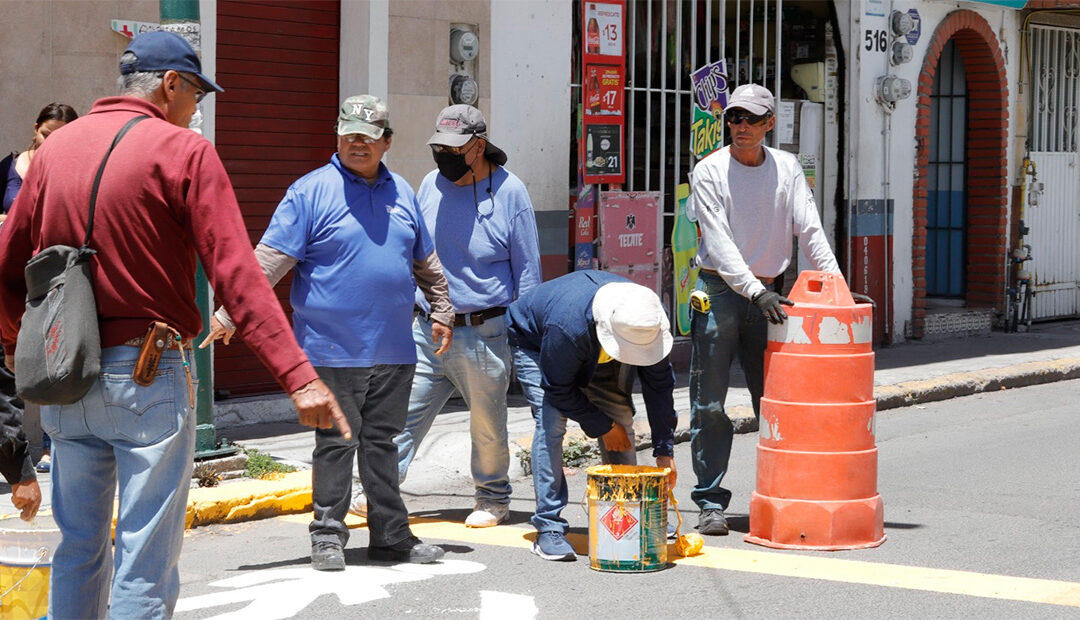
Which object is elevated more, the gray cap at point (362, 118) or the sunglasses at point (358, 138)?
the gray cap at point (362, 118)

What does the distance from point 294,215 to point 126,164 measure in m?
2.26

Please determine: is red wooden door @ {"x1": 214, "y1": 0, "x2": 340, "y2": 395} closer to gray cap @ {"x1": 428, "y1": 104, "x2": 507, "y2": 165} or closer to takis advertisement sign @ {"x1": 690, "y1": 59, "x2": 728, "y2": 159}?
gray cap @ {"x1": 428, "y1": 104, "x2": 507, "y2": 165}

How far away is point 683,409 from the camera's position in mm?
10234

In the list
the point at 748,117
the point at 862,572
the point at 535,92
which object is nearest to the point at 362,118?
the point at 748,117

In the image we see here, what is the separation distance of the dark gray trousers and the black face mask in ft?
3.66

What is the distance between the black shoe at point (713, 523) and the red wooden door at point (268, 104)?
163 inches

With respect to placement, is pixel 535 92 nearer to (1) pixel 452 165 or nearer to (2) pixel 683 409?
(2) pixel 683 409

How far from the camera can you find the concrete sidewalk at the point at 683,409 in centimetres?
737

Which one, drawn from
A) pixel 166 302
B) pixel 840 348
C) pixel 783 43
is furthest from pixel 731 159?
pixel 783 43

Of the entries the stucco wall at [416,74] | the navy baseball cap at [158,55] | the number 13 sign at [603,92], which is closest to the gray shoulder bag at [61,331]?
the navy baseball cap at [158,55]

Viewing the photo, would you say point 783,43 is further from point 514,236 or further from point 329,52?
point 514,236

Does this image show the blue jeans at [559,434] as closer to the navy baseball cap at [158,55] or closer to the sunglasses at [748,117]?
the sunglasses at [748,117]

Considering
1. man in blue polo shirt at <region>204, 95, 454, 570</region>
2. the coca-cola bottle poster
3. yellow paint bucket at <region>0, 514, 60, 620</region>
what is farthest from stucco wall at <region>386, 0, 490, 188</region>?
yellow paint bucket at <region>0, 514, 60, 620</region>

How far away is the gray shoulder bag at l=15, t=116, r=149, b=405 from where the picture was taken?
12.4 ft
